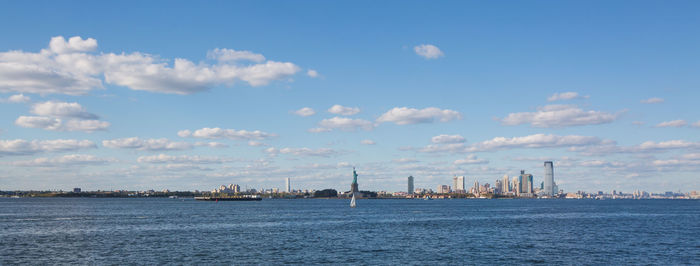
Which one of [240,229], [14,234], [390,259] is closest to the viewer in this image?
[390,259]

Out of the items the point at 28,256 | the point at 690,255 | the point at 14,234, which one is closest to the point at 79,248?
the point at 28,256

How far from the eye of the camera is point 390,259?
62406 millimetres

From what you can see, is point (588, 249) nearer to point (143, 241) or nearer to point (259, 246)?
point (259, 246)

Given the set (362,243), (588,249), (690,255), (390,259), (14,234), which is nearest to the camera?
(390,259)

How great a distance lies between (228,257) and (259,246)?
11.2 m

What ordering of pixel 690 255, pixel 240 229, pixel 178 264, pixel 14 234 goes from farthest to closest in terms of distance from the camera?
pixel 240 229 → pixel 14 234 → pixel 690 255 → pixel 178 264

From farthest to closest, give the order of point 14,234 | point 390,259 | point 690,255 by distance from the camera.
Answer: point 14,234, point 690,255, point 390,259

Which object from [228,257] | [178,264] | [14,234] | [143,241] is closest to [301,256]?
[228,257]

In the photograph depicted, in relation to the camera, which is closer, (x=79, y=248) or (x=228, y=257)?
(x=228, y=257)

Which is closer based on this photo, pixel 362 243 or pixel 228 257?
pixel 228 257

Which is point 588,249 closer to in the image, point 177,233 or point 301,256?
point 301,256

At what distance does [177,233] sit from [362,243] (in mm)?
35242

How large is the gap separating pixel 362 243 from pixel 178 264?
29209mm

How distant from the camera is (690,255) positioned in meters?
67.4
